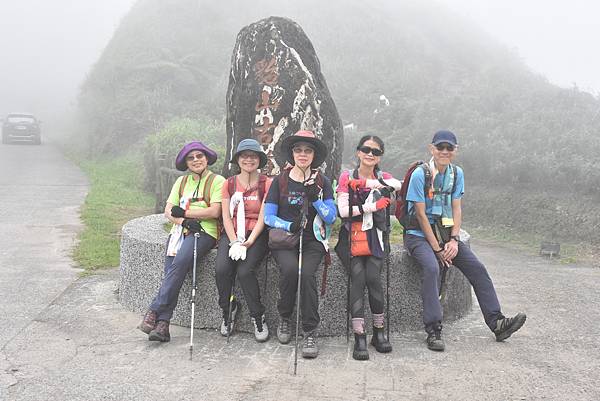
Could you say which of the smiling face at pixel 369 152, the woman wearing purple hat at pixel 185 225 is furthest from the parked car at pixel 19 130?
the smiling face at pixel 369 152

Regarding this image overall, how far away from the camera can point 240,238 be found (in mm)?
4824

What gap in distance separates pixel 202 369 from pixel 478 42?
31.1m

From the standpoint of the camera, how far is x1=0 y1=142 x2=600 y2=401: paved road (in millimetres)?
3883

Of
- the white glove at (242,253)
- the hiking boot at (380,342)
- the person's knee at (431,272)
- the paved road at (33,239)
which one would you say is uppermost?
the white glove at (242,253)

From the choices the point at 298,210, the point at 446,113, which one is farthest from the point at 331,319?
the point at 446,113

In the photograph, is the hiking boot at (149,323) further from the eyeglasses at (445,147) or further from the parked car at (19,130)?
the parked car at (19,130)

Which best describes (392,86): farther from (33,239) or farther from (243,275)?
(243,275)

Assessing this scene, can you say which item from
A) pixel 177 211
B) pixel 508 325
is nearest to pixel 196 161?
pixel 177 211

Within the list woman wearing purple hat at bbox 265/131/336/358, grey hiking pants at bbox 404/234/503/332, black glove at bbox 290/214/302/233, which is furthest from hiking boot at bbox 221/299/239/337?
grey hiking pants at bbox 404/234/503/332

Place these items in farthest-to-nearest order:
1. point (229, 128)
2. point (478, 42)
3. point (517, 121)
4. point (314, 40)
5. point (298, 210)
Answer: point (478, 42), point (314, 40), point (517, 121), point (229, 128), point (298, 210)

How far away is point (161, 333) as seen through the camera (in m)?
4.68

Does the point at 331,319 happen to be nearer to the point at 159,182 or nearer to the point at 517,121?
the point at 159,182

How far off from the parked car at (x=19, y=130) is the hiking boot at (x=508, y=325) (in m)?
25.7

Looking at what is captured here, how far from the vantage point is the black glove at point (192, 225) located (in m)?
4.93
